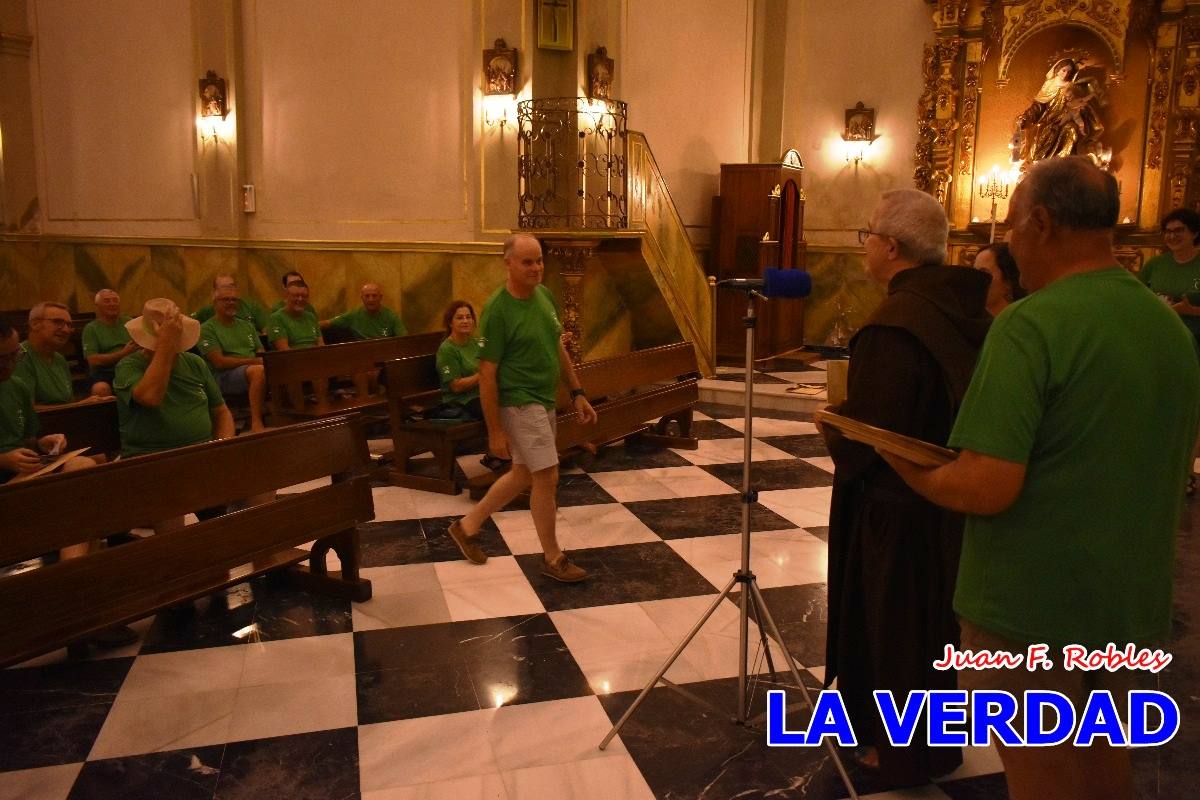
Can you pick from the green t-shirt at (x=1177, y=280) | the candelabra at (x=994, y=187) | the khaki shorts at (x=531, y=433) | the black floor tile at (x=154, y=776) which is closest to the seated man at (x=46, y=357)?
the khaki shorts at (x=531, y=433)

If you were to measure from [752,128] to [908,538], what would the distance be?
1068 centimetres

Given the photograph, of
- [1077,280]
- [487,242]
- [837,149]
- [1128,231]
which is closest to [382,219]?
[487,242]

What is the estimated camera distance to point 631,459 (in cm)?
704

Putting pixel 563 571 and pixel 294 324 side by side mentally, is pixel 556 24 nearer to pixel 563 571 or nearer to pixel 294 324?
pixel 294 324

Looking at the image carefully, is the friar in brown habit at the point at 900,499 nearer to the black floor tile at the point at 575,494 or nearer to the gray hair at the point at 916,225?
the gray hair at the point at 916,225

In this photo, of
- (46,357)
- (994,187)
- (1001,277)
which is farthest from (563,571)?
(994,187)

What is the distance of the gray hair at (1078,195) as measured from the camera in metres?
1.71

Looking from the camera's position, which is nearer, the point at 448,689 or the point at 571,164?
the point at 448,689

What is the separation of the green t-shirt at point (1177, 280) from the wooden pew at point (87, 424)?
599 cm

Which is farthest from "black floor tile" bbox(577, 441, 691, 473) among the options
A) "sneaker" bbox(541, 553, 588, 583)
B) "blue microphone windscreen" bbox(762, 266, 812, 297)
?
"blue microphone windscreen" bbox(762, 266, 812, 297)

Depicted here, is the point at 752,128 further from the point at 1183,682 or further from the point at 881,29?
the point at 1183,682

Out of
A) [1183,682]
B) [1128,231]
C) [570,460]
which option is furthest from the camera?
[1128,231]

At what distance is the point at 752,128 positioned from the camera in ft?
41.2

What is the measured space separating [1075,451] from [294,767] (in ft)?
8.00
